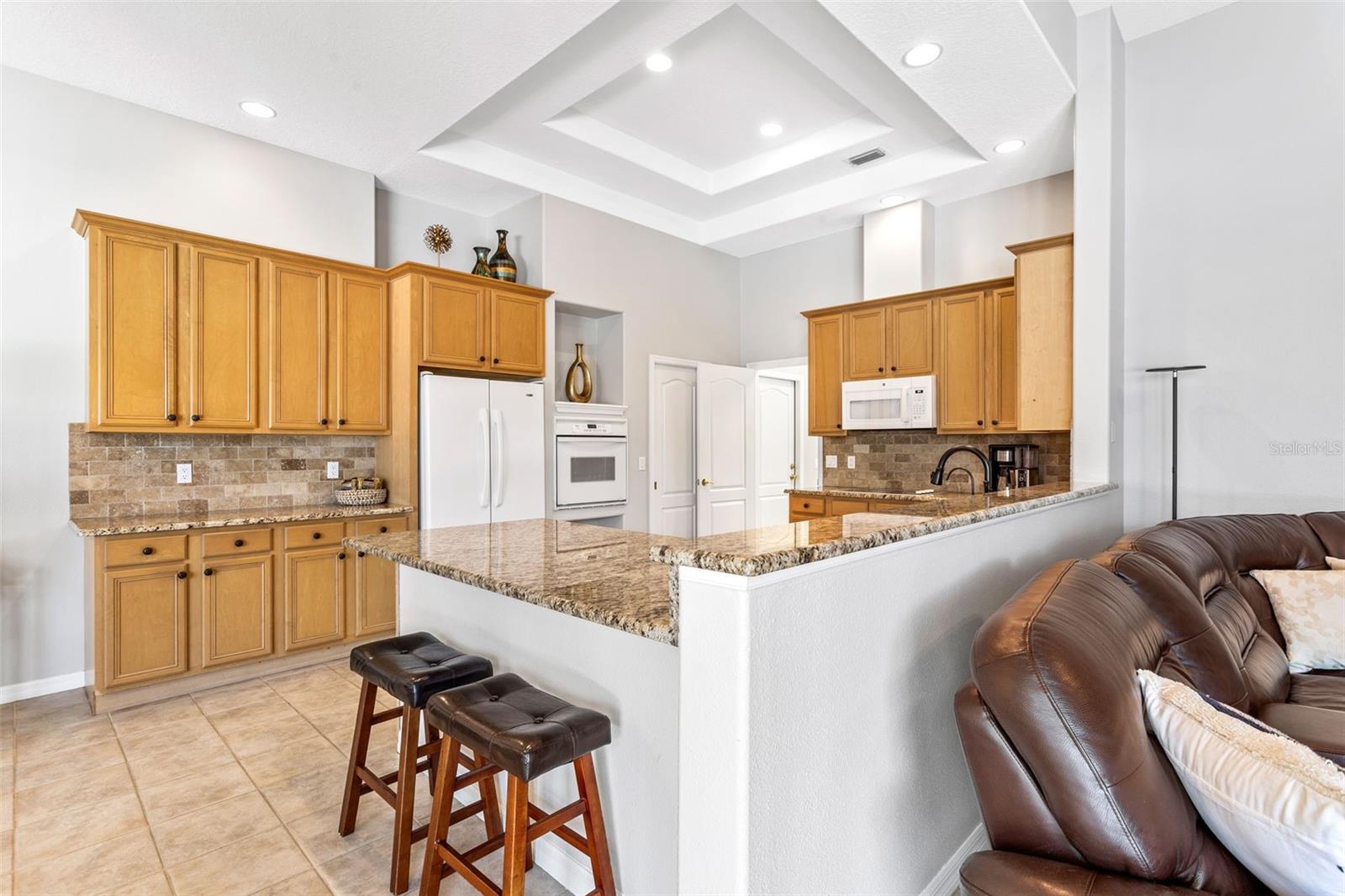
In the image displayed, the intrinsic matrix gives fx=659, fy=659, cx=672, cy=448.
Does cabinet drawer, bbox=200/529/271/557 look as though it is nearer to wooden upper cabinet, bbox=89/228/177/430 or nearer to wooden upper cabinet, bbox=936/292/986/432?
wooden upper cabinet, bbox=89/228/177/430

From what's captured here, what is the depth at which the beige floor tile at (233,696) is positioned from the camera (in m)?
3.22

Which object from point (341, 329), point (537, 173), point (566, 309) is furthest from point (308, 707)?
point (537, 173)

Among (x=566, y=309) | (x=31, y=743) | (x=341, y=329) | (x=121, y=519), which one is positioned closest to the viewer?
(x=31, y=743)

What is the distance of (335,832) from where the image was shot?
2.14m

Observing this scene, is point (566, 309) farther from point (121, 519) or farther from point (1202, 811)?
point (1202, 811)

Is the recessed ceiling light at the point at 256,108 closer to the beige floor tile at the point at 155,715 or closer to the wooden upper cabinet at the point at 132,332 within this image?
the wooden upper cabinet at the point at 132,332

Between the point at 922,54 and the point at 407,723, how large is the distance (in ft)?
11.0

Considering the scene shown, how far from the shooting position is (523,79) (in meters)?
3.60

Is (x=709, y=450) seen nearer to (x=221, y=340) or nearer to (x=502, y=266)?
(x=502, y=266)

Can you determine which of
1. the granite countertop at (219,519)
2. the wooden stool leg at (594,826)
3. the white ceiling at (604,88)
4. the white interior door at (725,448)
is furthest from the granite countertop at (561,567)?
the white interior door at (725,448)

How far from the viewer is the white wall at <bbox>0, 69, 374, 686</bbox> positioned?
328 centimetres

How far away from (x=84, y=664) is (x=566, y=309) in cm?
359

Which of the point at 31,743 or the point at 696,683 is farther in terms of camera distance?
the point at 31,743

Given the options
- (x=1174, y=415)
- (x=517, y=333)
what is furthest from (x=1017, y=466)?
(x=517, y=333)
